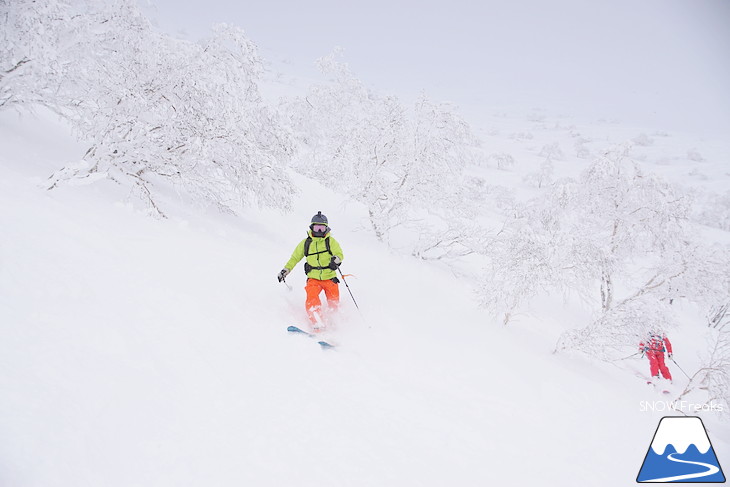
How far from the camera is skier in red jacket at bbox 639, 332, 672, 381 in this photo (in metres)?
7.38

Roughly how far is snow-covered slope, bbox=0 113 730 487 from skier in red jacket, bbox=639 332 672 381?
143cm

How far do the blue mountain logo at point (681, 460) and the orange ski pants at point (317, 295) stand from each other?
403 cm

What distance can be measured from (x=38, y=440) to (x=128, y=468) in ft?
1.67

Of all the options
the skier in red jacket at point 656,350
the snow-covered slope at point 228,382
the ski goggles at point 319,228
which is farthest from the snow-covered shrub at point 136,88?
the skier in red jacket at point 656,350

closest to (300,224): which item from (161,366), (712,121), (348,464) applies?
(161,366)

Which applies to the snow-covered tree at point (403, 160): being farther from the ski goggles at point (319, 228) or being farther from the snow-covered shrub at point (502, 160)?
the snow-covered shrub at point (502, 160)

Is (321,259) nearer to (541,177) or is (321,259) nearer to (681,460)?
(681,460)

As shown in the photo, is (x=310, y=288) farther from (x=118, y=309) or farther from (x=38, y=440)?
(x=38, y=440)

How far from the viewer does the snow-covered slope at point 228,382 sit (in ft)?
7.63

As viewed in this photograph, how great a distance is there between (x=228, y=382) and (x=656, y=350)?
9.24 m

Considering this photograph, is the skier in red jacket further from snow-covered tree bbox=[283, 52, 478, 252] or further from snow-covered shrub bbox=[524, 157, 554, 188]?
snow-covered shrub bbox=[524, 157, 554, 188]

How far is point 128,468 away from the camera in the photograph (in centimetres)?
216

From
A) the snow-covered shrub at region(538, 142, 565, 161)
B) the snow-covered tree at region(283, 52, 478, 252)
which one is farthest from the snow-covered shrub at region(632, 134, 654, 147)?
the snow-covered tree at region(283, 52, 478, 252)

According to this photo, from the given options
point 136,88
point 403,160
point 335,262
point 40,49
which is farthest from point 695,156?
point 40,49
